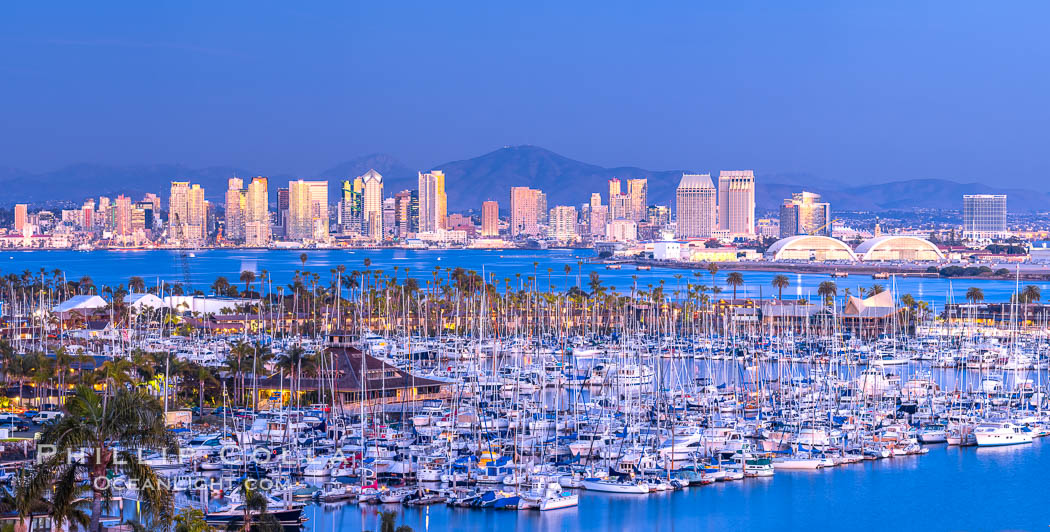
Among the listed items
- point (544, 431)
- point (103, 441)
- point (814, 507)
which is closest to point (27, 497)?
point (103, 441)

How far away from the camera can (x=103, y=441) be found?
37.4ft

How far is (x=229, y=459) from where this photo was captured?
974 inches

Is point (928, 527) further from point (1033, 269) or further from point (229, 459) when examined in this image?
point (1033, 269)

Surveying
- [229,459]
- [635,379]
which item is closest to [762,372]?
[635,379]

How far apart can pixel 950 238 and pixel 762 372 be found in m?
155

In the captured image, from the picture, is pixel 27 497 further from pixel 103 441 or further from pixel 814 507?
pixel 814 507

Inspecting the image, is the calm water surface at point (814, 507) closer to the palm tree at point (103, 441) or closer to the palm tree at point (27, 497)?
the palm tree at point (27, 497)

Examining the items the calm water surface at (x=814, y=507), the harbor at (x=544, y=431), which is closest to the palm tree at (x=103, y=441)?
the harbor at (x=544, y=431)

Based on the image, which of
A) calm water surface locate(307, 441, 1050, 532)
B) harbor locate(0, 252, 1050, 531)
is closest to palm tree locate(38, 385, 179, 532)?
harbor locate(0, 252, 1050, 531)

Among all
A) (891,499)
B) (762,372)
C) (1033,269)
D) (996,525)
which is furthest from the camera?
(1033,269)

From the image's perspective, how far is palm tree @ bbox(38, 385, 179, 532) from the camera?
11281mm

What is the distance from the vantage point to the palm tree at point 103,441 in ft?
37.0

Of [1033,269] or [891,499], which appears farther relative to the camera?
[1033,269]

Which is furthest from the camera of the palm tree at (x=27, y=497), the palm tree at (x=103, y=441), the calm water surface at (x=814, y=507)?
the calm water surface at (x=814, y=507)
